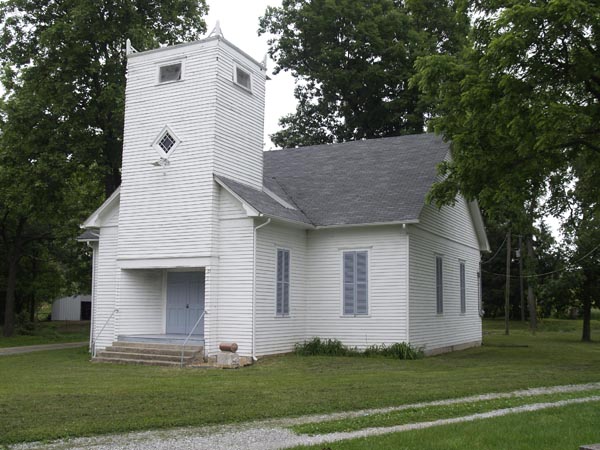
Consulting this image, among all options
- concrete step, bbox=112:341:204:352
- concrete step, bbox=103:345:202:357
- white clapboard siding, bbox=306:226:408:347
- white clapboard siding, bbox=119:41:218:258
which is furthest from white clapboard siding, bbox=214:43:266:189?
concrete step, bbox=103:345:202:357

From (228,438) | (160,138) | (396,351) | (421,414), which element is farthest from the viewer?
(160,138)

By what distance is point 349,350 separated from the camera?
62.5ft

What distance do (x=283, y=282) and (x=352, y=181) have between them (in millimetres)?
4795

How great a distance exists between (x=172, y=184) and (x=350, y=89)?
20.1 m

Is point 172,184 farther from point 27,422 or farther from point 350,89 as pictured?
point 350,89

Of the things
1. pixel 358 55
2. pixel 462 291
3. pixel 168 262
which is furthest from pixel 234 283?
pixel 358 55

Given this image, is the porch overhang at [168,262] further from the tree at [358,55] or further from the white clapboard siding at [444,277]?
the tree at [358,55]

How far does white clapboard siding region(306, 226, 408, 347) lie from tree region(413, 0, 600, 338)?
2.17 meters

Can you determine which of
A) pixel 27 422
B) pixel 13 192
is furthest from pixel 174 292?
pixel 27 422

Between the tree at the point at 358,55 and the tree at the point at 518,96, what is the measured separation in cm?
1626

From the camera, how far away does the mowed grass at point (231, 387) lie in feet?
29.3

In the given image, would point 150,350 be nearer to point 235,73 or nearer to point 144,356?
point 144,356

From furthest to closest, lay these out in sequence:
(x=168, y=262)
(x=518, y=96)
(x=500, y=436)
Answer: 1. (x=168, y=262)
2. (x=518, y=96)
3. (x=500, y=436)

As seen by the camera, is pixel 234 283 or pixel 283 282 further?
pixel 283 282
